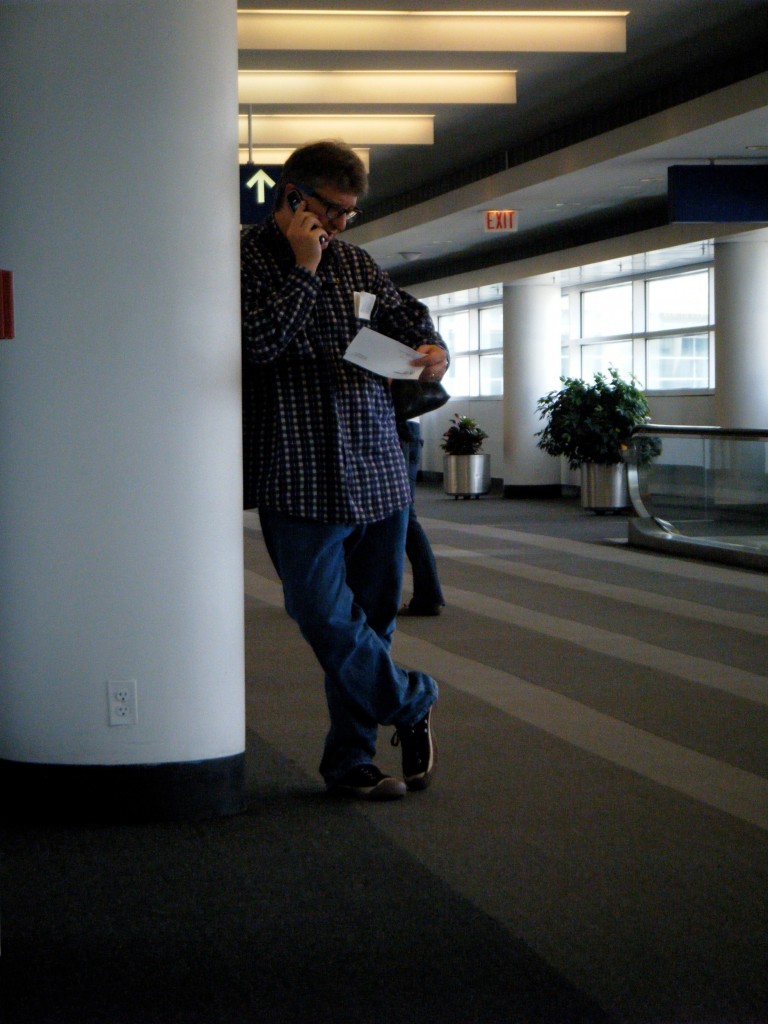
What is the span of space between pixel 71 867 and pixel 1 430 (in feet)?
3.81

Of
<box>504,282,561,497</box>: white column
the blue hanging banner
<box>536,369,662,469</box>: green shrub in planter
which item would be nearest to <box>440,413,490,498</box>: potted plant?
<box>504,282,561,497</box>: white column

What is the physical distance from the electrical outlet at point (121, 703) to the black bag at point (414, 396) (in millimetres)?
1115

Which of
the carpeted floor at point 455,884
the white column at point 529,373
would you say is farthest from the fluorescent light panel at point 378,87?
the white column at point 529,373

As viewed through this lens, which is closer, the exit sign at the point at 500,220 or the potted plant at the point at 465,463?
the exit sign at the point at 500,220

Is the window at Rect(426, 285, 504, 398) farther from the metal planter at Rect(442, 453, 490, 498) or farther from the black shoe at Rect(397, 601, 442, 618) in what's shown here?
the black shoe at Rect(397, 601, 442, 618)

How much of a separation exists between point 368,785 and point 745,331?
13.6 m

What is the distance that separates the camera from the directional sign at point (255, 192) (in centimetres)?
1294

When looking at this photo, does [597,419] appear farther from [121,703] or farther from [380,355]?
[121,703]

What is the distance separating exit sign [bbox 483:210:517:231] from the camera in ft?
57.9

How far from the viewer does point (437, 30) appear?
36.8 feet

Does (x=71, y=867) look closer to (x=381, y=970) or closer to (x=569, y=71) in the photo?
(x=381, y=970)

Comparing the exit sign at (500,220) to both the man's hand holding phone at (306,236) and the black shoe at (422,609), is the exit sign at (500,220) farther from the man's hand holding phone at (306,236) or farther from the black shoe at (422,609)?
the man's hand holding phone at (306,236)

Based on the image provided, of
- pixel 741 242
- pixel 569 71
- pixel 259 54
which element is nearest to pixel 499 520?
pixel 741 242

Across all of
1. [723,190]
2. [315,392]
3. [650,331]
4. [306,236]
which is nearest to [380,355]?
[315,392]
